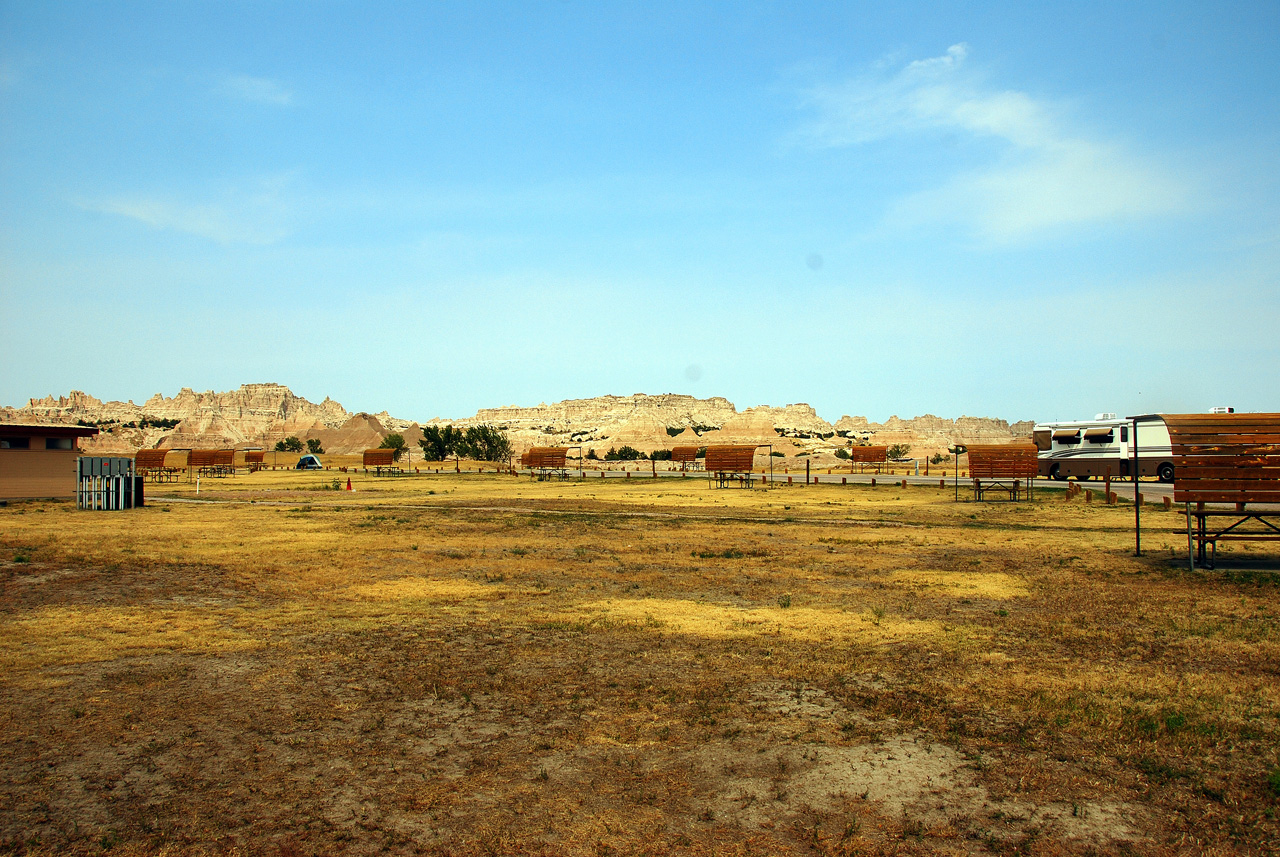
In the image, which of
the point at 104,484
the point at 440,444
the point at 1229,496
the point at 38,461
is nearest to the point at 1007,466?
the point at 1229,496

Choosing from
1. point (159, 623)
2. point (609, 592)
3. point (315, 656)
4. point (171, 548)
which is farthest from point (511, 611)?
point (171, 548)

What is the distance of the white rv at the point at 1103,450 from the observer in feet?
135

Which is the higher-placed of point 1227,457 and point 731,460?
point 1227,457

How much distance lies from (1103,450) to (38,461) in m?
50.7

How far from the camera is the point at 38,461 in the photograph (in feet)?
108

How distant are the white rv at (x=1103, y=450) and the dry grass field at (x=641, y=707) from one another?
95.8 feet

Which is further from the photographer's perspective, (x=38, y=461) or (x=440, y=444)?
(x=440, y=444)

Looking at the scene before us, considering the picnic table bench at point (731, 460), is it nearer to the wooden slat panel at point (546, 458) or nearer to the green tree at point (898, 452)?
the wooden slat panel at point (546, 458)

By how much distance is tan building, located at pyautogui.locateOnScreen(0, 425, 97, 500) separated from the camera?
3197 centimetres

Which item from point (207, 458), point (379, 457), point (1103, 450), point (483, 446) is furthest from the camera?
point (483, 446)

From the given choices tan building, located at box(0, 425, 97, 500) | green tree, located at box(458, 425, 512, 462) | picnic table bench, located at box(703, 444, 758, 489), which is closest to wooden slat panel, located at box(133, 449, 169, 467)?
tan building, located at box(0, 425, 97, 500)

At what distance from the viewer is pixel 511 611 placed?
37.5 ft

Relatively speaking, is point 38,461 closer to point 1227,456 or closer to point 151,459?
point 151,459

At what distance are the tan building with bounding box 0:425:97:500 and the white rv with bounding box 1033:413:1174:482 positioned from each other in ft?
158
